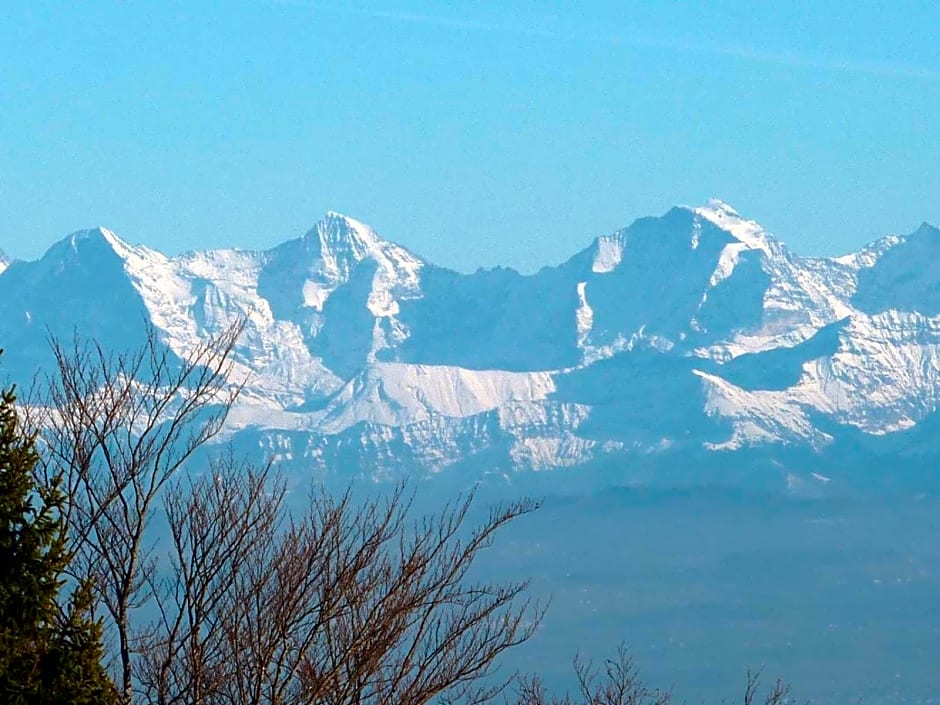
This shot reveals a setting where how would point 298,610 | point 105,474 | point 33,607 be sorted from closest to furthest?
point 33,607 < point 298,610 < point 105,474

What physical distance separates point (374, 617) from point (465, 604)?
0.91 m

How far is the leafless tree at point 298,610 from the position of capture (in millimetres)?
12438

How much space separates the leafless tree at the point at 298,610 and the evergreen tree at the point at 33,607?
70.2 inches

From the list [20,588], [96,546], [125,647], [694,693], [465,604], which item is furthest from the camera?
[694,693]

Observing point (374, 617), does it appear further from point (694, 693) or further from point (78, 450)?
point (694, 693)

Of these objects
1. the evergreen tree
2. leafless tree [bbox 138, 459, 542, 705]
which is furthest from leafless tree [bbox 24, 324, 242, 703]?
the evergreen tree

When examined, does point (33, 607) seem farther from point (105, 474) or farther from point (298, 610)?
point (105, 474)

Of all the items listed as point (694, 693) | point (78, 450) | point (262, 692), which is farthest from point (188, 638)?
point (694, 693)

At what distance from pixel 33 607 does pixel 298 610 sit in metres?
3.18

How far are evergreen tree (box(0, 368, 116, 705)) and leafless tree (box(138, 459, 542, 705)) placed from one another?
178cm

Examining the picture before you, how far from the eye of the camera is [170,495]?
13.8 metres

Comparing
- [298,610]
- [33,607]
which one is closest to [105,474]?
[298,610]

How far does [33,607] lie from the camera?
31.9ft

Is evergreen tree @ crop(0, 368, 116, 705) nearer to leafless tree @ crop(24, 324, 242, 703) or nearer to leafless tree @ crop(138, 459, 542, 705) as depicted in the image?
leafless tree @ crop(24, 324, 242, 703)
